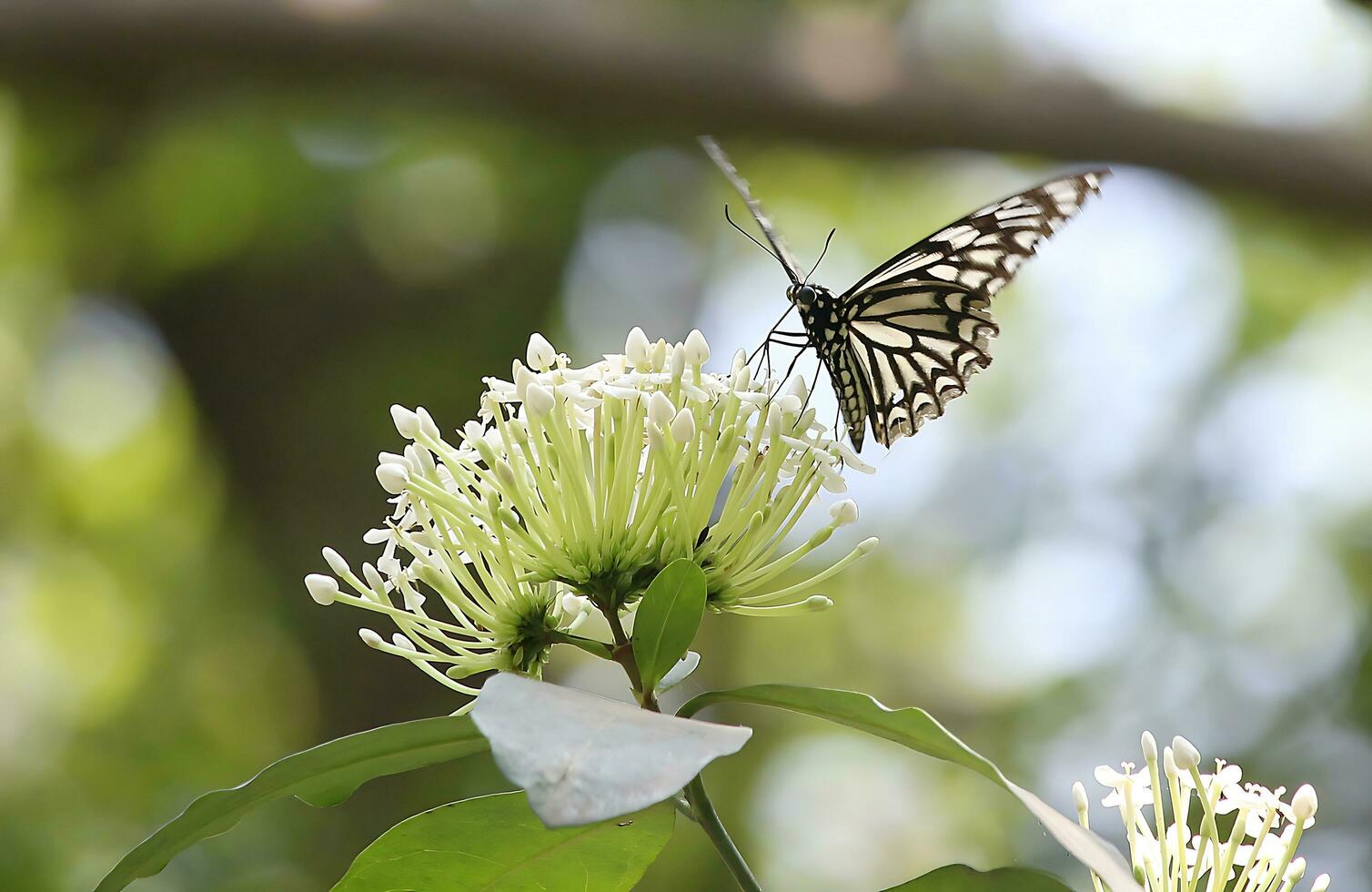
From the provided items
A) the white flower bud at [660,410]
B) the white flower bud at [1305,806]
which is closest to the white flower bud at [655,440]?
the white flower bud at [660,410]

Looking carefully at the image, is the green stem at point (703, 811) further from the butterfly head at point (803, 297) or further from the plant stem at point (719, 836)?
the butterfly head at point (803, 297)

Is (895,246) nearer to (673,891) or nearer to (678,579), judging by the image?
(673,891)

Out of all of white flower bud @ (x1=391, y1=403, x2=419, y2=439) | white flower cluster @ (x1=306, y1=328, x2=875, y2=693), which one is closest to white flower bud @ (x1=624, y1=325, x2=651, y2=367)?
white flower cluster @ (x1=306, y1=328, x2=875, y2=693)

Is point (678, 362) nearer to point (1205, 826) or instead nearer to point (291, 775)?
point (291, 775)

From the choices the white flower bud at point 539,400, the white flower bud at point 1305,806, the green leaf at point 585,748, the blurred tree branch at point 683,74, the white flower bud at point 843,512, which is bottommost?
the white flower bud at point 1305,806

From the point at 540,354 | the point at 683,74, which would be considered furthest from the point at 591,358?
the point at 540,354

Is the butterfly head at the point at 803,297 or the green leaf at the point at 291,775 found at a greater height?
the butterfly head at the point at 803,297
